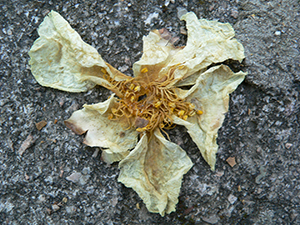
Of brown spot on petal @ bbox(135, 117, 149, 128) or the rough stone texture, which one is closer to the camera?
brown spot on petal @ bbox(135, 117, 149, 128)

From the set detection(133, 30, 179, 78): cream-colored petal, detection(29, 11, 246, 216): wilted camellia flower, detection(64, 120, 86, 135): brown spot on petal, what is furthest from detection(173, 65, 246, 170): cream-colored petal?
detection(64, 120, 86, 135): brown spot on petal

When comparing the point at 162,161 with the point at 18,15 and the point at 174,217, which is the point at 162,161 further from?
the point at 18,15

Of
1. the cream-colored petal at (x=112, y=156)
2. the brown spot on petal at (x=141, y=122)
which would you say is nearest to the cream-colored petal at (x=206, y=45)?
the brown spot on petal at (x=141, y=122)

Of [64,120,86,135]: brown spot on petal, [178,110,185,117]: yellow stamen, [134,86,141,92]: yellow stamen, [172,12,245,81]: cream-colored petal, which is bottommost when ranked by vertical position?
[64,120,86,135]: brown spot on petal

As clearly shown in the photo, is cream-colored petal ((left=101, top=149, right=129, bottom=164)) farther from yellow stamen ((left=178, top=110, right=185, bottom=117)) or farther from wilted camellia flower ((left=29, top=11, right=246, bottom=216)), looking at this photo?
yellow stamen ((left=178, top=110, right=185, bottom=117))

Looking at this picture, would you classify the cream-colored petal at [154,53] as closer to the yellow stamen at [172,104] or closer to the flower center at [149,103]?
the flower center at [149,103]

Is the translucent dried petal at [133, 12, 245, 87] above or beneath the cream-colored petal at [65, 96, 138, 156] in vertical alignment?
above

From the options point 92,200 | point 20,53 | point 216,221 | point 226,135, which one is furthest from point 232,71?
point 20,53
